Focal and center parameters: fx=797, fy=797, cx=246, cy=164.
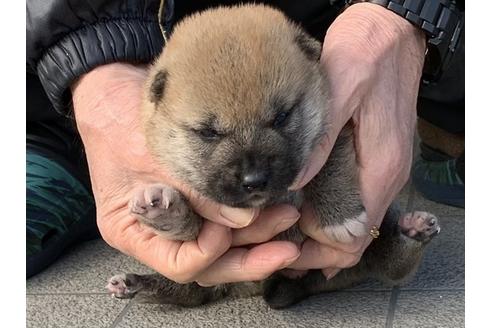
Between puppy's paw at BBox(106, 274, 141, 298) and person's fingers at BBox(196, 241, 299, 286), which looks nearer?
person's fingers at BBox(196, 241, 299, 286)

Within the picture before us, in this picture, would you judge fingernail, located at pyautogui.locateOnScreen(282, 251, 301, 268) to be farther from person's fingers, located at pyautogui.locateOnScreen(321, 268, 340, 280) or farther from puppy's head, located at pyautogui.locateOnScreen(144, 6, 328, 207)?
person's fingers, located at pyautogui.locateOnScreen(321, 268, 340, 280)

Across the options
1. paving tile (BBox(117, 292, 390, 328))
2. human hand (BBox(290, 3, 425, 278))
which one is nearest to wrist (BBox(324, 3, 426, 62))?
human hand (BBox(290, 3, 425, 278))

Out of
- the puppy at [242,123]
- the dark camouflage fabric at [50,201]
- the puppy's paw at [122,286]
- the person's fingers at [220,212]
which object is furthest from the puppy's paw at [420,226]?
the dark camouflage fabric at [50,201]

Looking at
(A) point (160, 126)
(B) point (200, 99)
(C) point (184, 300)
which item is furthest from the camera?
(C) point (184, 300)

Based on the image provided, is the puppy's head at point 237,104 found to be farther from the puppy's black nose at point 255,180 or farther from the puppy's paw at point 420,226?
the puppy's paw at point 420,226

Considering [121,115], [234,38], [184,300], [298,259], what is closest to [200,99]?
[234,38]

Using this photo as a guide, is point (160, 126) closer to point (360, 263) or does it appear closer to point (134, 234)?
point (134, 234)
